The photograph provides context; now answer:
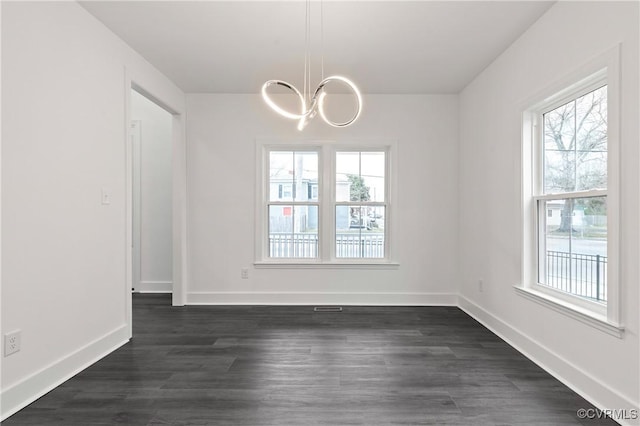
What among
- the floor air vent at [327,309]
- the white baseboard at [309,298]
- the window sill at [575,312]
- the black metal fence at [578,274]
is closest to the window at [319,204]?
the white baseboard at [309,298]

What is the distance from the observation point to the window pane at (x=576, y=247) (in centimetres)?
231

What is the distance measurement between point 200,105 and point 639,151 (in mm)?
4265

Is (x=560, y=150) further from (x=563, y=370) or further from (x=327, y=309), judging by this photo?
(x=327, y=309)

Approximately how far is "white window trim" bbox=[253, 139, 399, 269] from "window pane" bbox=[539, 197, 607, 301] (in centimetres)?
191

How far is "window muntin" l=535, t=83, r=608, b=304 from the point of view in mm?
2309

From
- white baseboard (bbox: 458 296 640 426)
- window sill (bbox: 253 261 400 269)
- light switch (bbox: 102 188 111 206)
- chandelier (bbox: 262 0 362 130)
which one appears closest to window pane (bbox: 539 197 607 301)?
white baseboard (bbox: 458 296 640 426)

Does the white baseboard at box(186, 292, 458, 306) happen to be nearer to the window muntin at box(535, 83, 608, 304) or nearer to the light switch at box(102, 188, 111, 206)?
the window muntin at box(535, 83, 608, 304)

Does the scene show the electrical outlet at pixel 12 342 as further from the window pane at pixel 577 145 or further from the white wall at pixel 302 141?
the window pane at pixel 577 145

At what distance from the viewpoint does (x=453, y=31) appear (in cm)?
298

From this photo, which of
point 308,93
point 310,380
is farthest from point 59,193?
point 308,93

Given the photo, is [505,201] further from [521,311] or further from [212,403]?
[212,403]

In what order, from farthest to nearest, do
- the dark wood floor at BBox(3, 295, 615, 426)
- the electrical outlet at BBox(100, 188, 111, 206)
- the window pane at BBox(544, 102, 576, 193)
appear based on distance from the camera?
the electrical outlet at BBox(100, 188, 111, 206) → the window pane at BBox(544, 102, 576, 193) → the dark wood floor at BBox(3, 295, 615, 426)

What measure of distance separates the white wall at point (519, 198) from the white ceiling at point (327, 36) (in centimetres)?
29

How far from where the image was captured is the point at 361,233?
4.70 metres
